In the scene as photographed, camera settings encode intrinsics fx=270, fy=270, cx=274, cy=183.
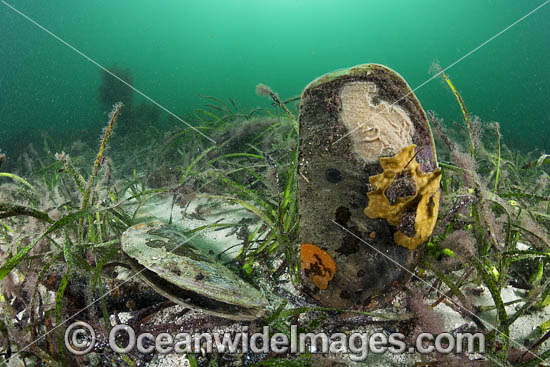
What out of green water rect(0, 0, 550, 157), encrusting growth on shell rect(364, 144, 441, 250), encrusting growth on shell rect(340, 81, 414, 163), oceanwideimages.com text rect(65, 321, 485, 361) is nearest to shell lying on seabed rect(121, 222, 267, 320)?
oceanwideimages.com text rect(65, 321, 485, 361)

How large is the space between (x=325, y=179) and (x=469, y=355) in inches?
50.5

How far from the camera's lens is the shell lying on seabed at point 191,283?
50.8 inches

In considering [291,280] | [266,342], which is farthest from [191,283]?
[291,280]

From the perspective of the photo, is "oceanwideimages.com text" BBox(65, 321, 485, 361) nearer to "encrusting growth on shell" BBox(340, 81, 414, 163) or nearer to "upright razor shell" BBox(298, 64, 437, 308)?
"upright razor shell" BBox(298, 64, 437, 308)

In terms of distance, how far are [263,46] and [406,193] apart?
107 metres

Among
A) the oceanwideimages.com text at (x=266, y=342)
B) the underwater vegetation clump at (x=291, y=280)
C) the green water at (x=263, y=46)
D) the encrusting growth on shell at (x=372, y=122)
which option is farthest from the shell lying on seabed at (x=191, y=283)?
the green water at (x=263, y=46)

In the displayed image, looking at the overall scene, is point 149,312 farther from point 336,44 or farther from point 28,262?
point 336,44

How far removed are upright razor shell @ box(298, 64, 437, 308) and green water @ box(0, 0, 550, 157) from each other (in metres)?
37.5

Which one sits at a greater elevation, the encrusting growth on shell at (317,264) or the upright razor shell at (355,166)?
the upright razor shell at (355,166)

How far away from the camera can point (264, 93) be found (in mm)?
2617

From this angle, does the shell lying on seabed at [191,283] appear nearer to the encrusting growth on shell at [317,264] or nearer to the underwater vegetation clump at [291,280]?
the underwater vegetation clump at [291,280]

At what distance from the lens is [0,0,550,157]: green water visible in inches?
1880

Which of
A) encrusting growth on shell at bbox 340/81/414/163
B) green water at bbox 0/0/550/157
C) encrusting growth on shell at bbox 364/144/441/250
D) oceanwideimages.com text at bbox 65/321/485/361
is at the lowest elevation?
oceanwideimages.com text at bbox 65/321/485/361

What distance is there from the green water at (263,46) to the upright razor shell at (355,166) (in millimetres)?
37512
